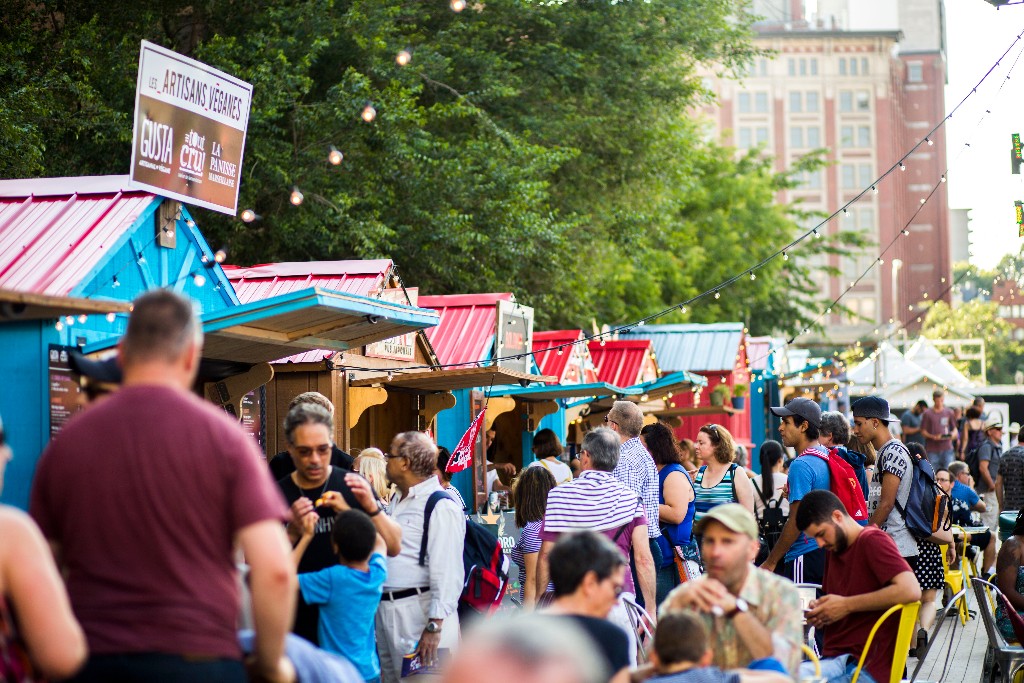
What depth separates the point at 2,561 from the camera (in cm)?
345

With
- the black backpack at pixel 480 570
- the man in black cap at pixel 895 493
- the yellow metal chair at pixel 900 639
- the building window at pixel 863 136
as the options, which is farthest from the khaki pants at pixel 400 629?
the building window at pixel 863 136

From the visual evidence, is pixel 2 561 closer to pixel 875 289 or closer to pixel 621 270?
pixel 621 270

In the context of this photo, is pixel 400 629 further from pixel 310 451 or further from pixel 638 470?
pixel 638 470

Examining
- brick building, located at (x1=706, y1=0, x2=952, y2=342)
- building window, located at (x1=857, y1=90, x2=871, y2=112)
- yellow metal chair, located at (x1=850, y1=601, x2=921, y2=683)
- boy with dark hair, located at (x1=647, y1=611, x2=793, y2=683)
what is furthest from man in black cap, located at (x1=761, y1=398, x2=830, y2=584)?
building window, located at (x1=857, y1=90, x2=871, y2=112)

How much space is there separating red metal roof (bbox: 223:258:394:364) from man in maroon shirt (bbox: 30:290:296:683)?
10080 millimetres

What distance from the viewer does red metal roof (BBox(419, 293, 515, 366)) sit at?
17672 mm

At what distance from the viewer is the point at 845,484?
9922 millimetres

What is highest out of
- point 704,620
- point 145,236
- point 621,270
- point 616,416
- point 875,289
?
point 875,289

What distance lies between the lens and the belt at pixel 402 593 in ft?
24.0

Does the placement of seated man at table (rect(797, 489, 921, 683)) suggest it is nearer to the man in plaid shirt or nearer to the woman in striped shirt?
the man in plaid shirt

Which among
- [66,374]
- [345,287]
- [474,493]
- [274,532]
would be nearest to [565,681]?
[274,532]

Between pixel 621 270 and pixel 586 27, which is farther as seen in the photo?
pixel 621 270

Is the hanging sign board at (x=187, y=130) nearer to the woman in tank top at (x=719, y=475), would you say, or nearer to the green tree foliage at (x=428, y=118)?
the woman in tank top at (x=719, y=475)

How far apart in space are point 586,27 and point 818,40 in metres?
92.7
